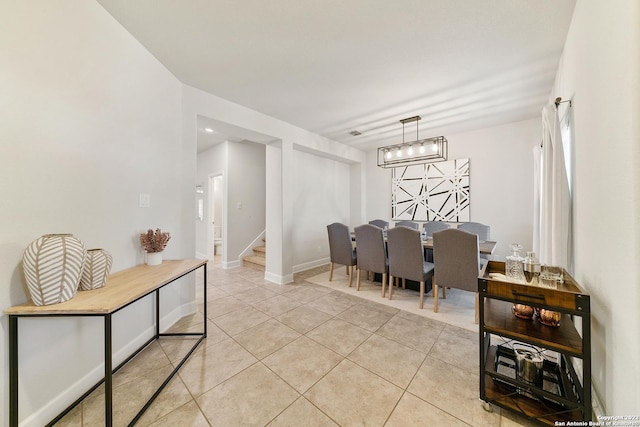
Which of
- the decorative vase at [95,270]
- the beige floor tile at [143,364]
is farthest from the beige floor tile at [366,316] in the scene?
the decorative vase at [95,270]

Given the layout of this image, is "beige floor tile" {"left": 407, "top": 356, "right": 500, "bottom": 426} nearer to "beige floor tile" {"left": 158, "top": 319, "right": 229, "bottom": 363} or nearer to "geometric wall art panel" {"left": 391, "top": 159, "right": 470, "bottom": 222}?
"beige floor tile" {"left": 158, "top": 319, "right": 229, "bottom": 363}

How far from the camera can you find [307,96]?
291cm

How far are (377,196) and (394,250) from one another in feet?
8.80

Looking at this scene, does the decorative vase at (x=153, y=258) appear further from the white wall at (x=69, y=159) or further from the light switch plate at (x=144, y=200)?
the light switch plate at (x=144, y=200)

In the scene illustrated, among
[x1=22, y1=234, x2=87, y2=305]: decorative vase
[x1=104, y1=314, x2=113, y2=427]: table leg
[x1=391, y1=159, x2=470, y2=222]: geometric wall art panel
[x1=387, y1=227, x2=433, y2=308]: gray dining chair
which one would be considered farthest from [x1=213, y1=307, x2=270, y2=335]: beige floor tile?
[x1=391, y1=159, x2=470, y2=222]: geometric wall art panel

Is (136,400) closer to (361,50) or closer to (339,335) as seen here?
(339,335)

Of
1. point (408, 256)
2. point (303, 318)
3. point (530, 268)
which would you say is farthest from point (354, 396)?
point (408, 256)

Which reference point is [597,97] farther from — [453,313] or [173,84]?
[173,84]

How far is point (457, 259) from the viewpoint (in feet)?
8.20

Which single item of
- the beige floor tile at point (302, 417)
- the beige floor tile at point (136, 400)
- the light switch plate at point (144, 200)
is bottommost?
the beige floor tile at point (136, 400)

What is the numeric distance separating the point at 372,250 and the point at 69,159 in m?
2.99

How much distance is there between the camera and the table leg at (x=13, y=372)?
1.07 m

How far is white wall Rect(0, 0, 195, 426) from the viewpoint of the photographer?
1.14 meters

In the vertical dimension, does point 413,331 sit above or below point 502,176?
below
